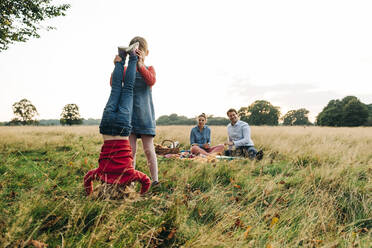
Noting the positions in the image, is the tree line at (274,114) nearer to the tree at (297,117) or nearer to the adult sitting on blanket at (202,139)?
the tree at (297,117)

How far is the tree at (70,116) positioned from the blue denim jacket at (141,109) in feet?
224

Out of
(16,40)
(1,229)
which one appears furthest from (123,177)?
(16,40)

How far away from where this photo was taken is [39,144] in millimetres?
6730

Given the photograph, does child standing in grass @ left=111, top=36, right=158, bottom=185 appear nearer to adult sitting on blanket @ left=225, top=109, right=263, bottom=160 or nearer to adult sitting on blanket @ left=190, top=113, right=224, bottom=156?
adult sitting on blanket @ left=225, top=109, right=263, bottom=160

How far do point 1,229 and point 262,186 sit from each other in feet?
8.41

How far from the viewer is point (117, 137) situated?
6.31ft

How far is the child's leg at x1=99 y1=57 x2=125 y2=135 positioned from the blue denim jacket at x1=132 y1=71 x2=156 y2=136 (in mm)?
520

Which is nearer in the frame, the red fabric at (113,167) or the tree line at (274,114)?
the red fabric at (113,167)

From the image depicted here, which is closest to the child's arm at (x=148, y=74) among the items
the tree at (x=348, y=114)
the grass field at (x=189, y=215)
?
the grass field at (x=189, y=215)

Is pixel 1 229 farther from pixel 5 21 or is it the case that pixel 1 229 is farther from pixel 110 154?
pixel 5 21

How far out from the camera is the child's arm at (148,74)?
2.29 metres

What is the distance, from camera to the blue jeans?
1.88 m

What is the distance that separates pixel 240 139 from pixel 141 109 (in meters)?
4.22

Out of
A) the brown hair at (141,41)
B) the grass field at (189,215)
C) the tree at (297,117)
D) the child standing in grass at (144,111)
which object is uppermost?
the tree at (297,117)
